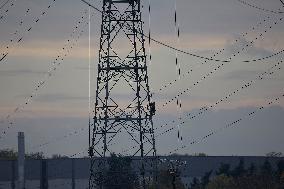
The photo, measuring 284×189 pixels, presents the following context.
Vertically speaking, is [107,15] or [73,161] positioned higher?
[107,15]

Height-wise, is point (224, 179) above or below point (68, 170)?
below

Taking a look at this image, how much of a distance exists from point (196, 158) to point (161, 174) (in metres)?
29.3

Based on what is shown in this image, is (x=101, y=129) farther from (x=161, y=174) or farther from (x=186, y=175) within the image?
(x=186, y=175)

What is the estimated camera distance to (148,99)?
3784 cm

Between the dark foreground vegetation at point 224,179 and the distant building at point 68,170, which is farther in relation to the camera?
the distant building at point 68,170

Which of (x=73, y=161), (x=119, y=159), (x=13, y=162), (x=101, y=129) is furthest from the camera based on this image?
(x=73, y=161)

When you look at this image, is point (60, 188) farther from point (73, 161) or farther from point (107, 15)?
point (107, 15)

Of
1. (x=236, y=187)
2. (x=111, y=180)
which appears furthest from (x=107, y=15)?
(x=236, y=187)

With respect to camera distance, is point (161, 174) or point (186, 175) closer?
point (161, 174)

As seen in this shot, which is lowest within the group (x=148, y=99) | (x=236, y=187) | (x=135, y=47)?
(x=236, y=187)

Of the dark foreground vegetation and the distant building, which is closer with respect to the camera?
the dark foreground vegetation

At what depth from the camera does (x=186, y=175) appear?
98875 millimetres

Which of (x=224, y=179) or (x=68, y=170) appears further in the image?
(x=68, y=170)

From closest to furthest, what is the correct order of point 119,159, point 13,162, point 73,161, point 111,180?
point 111,180
point 119,159
point 13,162
point 73,161
